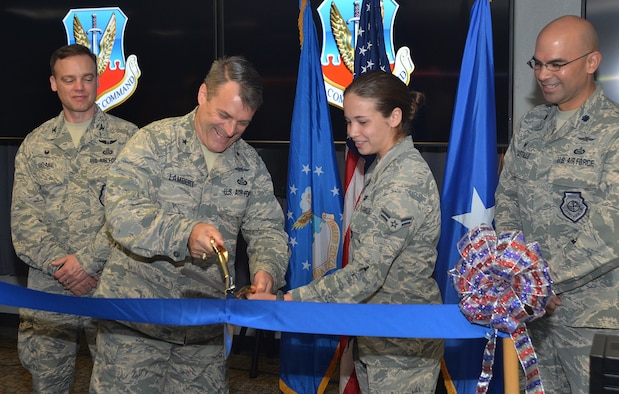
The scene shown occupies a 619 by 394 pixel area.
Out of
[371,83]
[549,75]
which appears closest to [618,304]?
[549,75]

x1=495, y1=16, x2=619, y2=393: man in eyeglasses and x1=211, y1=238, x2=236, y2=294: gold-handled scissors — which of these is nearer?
x1=211, y1=238, x2=236, y2=294: gold-handled scissors

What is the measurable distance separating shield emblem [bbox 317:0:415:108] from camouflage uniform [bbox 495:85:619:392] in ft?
4.27

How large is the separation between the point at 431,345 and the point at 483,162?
116 centimetres

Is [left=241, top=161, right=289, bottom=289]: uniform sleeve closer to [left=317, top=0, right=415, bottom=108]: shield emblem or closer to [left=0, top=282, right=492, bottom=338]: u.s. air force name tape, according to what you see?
[left=0, top=282, right=492, bottom=338]: u.s. air force name tape

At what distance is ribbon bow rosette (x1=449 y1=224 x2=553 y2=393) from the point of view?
1.69 meters

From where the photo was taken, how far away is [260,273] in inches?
93.7

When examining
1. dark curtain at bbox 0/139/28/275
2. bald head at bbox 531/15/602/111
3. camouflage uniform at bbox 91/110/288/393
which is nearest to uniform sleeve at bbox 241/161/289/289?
camouflage uniform at bbox 91/110/288/393

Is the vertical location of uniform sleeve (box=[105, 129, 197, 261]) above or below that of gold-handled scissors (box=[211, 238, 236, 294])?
above

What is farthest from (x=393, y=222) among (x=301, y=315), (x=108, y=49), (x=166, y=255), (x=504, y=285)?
(x=108, y=49)

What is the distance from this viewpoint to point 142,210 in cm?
229

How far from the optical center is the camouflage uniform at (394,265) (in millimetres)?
2184

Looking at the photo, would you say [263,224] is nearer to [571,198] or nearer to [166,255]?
[166,255]

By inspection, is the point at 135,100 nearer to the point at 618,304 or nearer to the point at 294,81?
the point at 294,81

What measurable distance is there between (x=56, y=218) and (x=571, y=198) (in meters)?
2.20
